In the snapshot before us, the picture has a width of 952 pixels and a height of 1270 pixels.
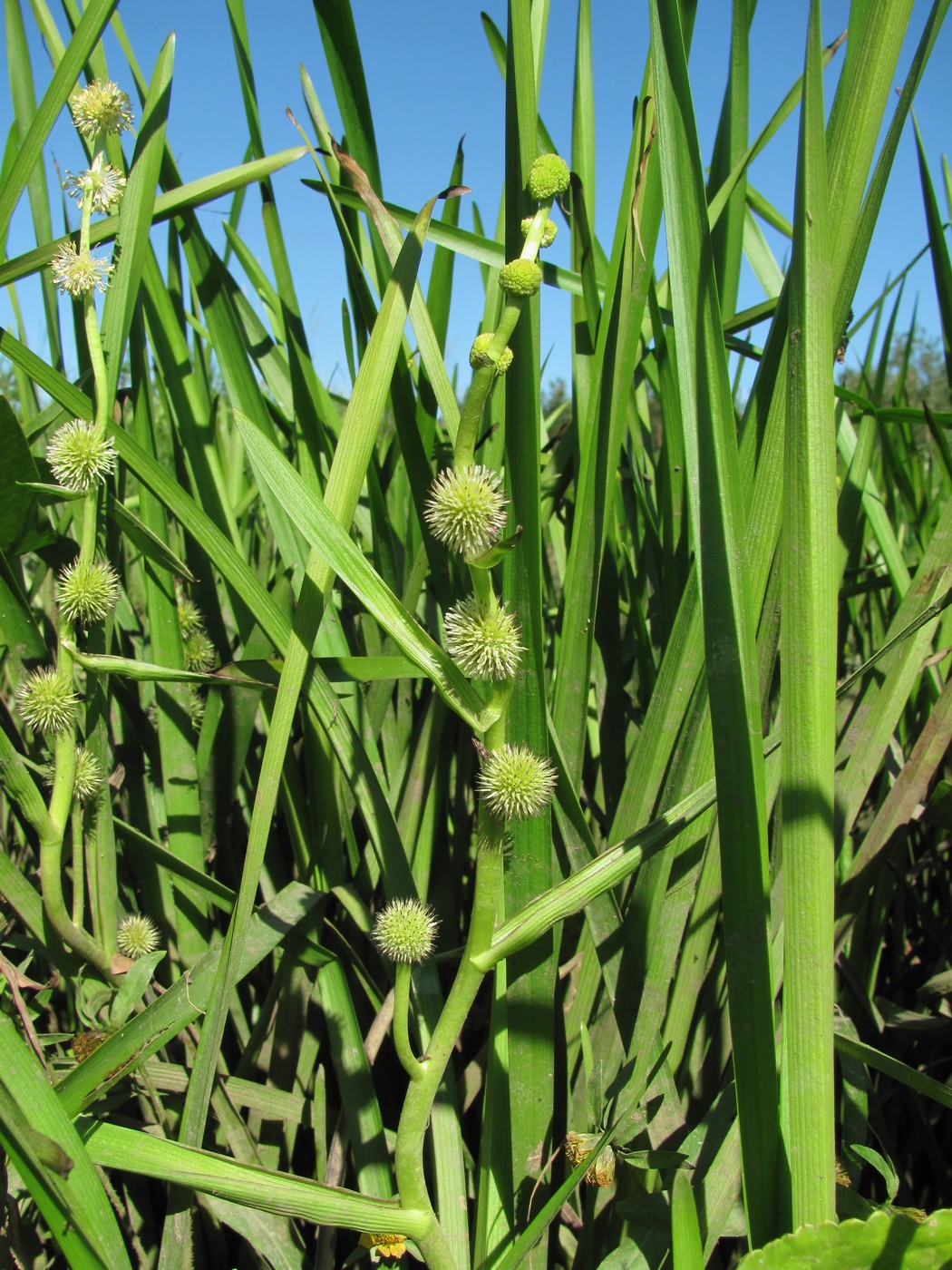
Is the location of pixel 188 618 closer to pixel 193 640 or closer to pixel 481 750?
pixel 193 640

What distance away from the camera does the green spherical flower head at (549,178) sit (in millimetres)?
618

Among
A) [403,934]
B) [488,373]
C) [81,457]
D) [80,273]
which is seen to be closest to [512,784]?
[403,934]

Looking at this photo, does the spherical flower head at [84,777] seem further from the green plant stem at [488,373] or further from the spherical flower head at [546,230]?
the spherical flower head at [546,230]

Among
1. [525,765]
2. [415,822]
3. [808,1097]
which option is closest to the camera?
[808,1097]

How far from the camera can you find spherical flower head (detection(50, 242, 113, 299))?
876mm

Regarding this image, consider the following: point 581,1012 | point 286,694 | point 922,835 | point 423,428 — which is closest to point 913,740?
point 922,835

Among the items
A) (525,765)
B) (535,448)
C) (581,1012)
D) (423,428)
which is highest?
(423,428)

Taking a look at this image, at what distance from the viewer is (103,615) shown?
0.87 m

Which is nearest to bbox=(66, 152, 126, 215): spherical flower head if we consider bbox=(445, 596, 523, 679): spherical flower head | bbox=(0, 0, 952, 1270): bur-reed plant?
bbox=(0, 0, 952, 1270): bur-reed plant

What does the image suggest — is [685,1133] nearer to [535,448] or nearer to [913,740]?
[535,448]

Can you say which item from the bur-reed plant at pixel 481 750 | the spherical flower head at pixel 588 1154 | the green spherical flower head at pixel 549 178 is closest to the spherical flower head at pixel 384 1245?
the bur-reed plant at pixel 481 750

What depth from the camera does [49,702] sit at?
849 millimetres

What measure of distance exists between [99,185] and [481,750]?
749 millimetres

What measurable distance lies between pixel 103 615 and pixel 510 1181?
68 cm
